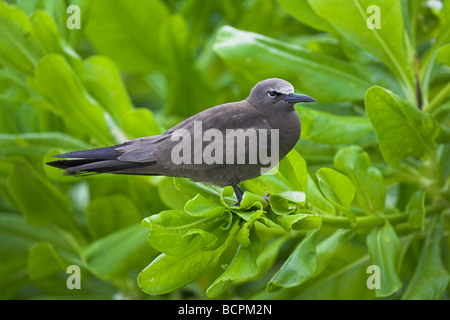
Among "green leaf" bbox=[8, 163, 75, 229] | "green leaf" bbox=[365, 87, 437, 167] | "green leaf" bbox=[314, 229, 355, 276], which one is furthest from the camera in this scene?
"green leaf" bbox=[8, 163, 75, 229]

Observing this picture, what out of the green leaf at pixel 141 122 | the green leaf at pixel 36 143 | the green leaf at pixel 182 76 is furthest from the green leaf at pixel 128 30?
the green leaf at pixel 141 122

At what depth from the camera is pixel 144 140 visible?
94 cm

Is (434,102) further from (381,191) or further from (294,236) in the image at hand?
(294,236)

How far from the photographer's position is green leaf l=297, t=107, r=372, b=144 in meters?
1.25

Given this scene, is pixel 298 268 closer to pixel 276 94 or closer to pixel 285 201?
pixel 285 201

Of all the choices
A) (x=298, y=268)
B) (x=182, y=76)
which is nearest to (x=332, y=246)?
(x=298, y=268)

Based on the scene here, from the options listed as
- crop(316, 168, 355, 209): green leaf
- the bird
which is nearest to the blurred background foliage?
crop(316, 168, 355, 209): green leaf

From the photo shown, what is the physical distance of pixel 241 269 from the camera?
0.91m

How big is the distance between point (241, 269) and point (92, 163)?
1.01 ft

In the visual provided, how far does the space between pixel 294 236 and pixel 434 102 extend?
1.79 ft

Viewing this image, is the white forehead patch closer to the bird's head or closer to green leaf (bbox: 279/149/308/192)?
the bird's head

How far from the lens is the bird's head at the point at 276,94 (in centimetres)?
88

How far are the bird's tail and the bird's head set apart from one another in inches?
9.5

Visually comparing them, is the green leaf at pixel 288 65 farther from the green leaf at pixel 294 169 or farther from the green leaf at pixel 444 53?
the green leaf at pixel 294 169
